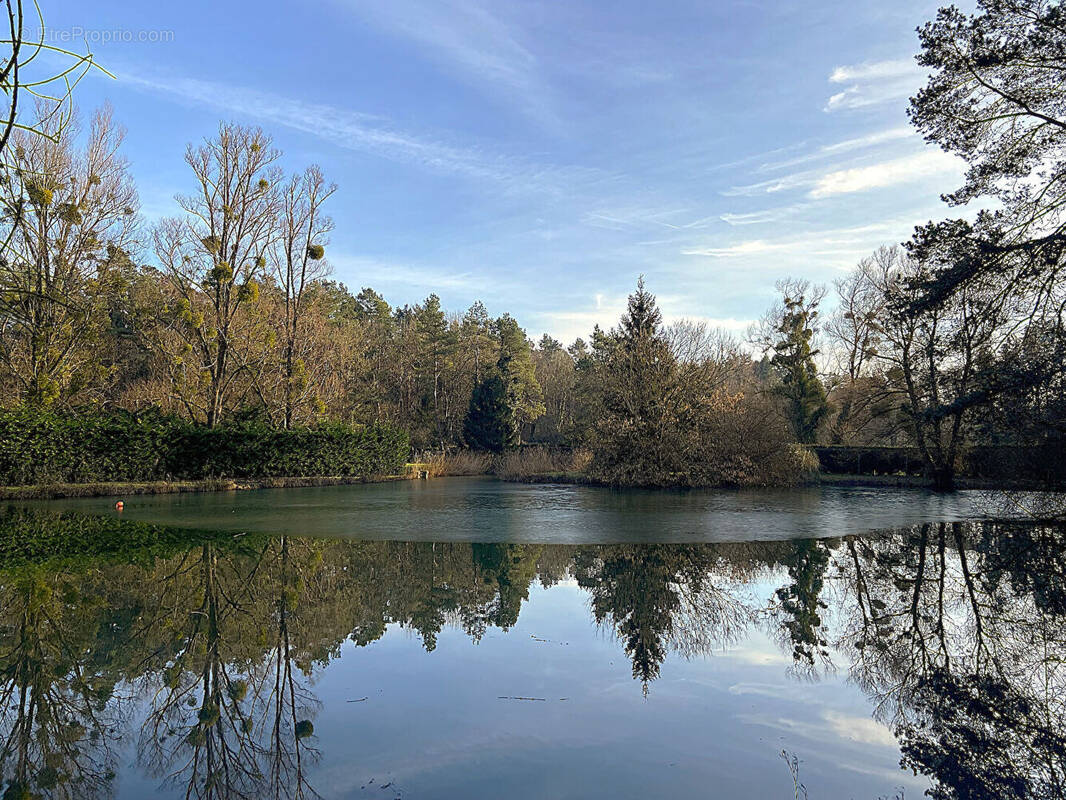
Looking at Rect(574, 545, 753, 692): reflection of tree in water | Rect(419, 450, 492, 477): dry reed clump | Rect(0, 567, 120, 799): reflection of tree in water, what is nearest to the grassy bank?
Rect(419, 450, 492, 477): dry reed clump

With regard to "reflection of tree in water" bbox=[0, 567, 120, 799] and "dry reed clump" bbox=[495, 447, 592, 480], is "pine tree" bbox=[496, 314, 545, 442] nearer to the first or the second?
"dry reed clump" bbox=[495, 447, 592, 480]

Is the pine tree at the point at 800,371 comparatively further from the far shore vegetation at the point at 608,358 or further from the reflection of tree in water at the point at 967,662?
the reflection of tree in water at the point at 967,662

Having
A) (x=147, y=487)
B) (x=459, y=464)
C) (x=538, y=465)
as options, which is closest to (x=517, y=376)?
(x=459, y=464)

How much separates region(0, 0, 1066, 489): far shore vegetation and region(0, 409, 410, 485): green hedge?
0.07 metres

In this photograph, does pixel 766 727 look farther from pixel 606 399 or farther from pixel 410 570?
pixel 606 399

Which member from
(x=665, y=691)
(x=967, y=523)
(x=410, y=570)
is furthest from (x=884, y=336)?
(x=665, y=691)

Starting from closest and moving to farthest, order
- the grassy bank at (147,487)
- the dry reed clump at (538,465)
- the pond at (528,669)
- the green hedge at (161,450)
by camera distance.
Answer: the pond at (528,669)
the grassy bank at (147,487)
the green hedge at (161,450)
the dry reed clump at (538,465)

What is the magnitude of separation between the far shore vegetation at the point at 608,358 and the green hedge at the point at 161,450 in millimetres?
71

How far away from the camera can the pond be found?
11.6 feet

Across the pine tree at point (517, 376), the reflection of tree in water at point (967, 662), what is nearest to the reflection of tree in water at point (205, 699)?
the reflection of tree in water at point (967, 662)

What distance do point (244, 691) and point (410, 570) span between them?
440 centimetres

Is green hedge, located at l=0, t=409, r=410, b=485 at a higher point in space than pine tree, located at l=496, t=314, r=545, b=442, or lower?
lower

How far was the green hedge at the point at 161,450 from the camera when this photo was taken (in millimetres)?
19156

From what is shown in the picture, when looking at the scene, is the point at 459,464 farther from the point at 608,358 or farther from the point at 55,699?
the point at 55,699
